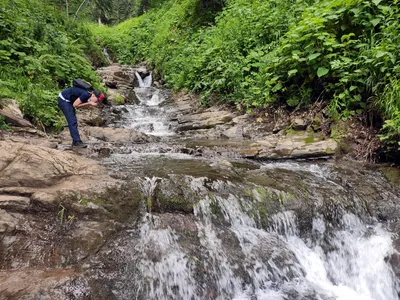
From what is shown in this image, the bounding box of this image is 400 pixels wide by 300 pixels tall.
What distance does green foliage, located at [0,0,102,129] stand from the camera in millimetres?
7805

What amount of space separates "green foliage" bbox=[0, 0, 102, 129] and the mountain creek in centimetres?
192

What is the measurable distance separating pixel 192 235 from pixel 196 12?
53.0ft

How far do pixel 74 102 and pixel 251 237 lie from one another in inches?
197

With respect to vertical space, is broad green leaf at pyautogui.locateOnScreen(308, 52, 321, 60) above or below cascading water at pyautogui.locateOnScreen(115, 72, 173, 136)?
below

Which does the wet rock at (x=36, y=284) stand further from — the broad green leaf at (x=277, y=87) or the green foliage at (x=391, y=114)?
the broad green leaf at (x=277, y=87)

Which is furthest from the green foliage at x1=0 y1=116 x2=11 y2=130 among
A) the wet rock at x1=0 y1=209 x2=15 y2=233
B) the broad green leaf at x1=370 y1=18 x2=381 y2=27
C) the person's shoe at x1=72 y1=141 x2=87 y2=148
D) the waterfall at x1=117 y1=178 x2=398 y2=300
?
the broad green leaf at x1=370 y1=18 x2=381 y2=27

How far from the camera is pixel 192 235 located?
13.0 feet

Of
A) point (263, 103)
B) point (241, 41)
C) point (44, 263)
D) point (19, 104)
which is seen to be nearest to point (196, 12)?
point (241, 41)

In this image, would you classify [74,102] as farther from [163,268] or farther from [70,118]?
[163,268]

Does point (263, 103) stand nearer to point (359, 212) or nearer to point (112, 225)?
point (359, 212)

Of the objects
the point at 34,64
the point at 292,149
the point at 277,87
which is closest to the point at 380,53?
the point at 292,149

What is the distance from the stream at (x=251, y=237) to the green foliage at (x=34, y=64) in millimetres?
3692

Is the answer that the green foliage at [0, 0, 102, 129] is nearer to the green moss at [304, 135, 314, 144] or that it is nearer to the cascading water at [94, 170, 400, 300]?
the cascading water at [94, 170, 400, 300]

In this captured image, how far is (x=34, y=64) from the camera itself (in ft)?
30.0
